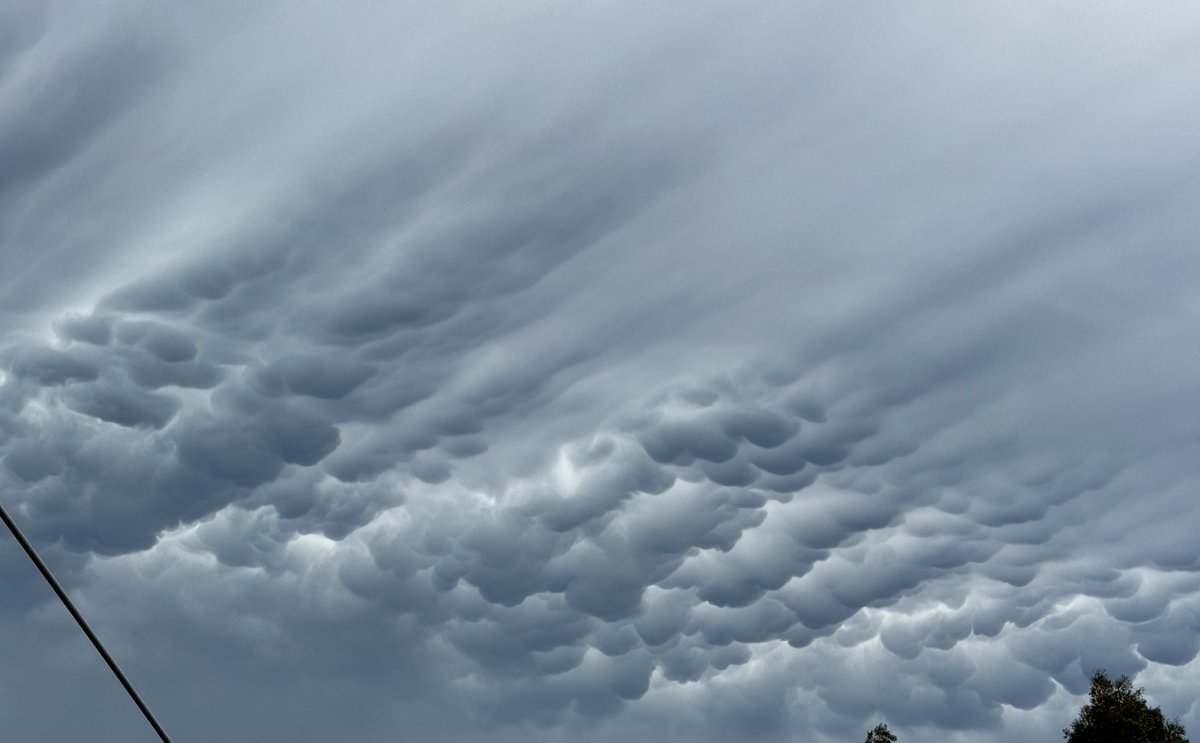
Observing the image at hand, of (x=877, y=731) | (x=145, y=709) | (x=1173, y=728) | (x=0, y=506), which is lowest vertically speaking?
(x=1173, y=728)

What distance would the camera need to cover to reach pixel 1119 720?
114625 millimetres

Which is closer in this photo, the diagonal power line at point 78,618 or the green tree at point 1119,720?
the diagonal power line at point 78,618

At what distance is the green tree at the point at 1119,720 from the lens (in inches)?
4478

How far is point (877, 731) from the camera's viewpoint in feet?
423

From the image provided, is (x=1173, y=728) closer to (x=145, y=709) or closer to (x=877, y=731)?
(x=877, y=731)

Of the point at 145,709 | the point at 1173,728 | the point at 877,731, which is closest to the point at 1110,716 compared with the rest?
the point at 1173,728

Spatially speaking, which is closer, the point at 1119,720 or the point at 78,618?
the point at 78,618

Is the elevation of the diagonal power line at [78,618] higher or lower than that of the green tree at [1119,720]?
higher

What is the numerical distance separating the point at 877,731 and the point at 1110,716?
2537 centimetres

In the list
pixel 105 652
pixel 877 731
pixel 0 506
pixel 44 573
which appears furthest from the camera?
pixel 877 731

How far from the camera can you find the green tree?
11375cm

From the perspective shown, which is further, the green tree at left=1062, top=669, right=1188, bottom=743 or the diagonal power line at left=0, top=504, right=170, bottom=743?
the green tree at left=1062, top=669, right=1188, bottom=743

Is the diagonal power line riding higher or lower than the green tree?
higher

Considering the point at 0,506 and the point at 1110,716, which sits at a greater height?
the point at 0,506
